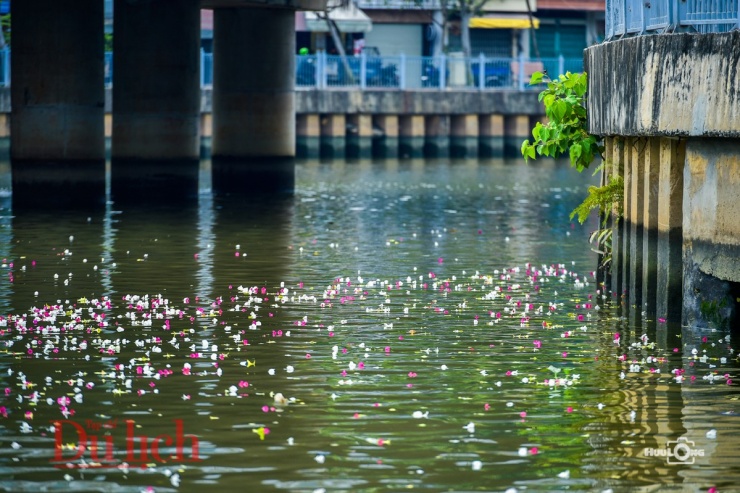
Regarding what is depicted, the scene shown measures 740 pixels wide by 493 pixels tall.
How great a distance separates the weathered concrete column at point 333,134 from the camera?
71.5 m

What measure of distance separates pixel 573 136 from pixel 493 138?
49.9 m

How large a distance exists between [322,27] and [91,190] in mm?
42718

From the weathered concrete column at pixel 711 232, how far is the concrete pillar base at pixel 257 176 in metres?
30.4

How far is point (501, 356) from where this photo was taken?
58.1 ft

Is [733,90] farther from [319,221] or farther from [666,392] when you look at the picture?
[319,221]

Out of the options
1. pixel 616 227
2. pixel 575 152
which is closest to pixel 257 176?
pixel 575 152

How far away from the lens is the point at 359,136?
7188 cm

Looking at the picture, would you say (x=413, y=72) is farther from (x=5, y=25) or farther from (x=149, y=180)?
(x=149, y=180)

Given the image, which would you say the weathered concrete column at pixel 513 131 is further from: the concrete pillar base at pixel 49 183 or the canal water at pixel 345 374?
the canal water at pixel 345 374

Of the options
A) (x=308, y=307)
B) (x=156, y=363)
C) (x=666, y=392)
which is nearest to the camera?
(x=666, y=392)

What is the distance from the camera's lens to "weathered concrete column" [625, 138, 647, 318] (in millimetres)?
20312

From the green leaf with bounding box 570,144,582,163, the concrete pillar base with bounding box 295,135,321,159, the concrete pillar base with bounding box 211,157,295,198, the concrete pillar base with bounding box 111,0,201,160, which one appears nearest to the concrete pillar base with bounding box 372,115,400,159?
the concrete pillar base with bounding box 295,135,321,159

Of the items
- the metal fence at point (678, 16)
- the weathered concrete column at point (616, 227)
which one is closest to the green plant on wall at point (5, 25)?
the weathered concrete column at point (616, 227)

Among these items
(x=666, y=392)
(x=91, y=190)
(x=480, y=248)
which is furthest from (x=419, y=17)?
(x=666, y=392)
